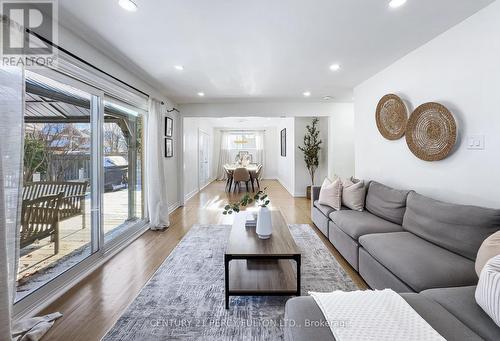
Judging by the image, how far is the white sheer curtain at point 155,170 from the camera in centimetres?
366

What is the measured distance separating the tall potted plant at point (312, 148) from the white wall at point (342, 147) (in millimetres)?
399

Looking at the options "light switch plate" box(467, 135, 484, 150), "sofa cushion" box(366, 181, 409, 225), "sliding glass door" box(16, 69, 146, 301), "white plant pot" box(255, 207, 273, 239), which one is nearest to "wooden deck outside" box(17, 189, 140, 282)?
"sliding glass door" box(16, 69, 146, 301)

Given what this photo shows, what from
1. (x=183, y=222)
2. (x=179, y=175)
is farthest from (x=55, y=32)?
(x=179, y=175)

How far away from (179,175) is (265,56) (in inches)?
136

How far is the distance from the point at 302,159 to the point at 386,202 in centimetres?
374

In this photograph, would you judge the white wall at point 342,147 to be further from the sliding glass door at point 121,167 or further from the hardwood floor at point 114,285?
the sliding glass door at point 121,167

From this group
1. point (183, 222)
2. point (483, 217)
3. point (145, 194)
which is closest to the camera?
point (483, 217)

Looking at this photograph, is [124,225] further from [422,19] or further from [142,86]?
[422,19]

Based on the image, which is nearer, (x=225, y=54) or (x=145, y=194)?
(x=225, y=54)

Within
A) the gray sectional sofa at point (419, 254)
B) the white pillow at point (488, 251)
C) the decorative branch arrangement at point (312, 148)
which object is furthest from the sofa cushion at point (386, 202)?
the decorative branch arrangement at point (312, 148)

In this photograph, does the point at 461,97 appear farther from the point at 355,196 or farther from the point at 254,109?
the point at 254,109

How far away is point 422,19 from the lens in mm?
2029

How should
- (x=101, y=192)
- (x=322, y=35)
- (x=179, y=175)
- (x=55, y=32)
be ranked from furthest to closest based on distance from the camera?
(x=179, y=175) < (x=101, y=192) < (x=322, y=35) < (x=55, y=32)
